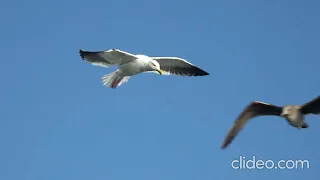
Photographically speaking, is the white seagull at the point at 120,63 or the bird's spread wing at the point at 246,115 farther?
the white seagull at the point at 120,63

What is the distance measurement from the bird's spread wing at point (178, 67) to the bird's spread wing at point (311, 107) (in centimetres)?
411

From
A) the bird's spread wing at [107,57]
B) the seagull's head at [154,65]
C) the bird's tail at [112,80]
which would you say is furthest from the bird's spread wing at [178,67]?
the bird's spread wing at [107,57]

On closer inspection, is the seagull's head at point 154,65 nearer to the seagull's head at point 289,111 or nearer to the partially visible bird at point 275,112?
the partially visible bird at point 275,112

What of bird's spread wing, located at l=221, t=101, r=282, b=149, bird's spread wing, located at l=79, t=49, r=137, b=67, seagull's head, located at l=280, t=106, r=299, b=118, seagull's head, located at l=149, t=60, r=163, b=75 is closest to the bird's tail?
bird's spread wing, located at l=79, t=49, r=137, b=67

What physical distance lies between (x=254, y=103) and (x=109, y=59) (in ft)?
12.1

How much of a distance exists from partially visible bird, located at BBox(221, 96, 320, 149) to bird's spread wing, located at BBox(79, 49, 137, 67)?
312cm

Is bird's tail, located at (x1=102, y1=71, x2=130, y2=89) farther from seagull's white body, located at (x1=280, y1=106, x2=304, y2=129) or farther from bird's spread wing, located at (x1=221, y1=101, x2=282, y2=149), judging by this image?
seagull's white body, located at (x1=280, y1=106, x2=304, y2=129)

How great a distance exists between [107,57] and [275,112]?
157 inches

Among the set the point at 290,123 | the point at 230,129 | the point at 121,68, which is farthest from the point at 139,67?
the point at 290,123

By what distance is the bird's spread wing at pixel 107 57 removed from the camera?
13.1 meters

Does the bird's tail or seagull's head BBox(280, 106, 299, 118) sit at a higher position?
the bird's tail

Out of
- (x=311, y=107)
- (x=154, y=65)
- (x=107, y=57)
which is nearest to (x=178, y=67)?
(x=154, y=65)

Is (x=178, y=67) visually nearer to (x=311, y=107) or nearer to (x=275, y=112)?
(x=275, y=112)

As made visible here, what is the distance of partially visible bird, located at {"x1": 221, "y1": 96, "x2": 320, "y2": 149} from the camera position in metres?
10.7
